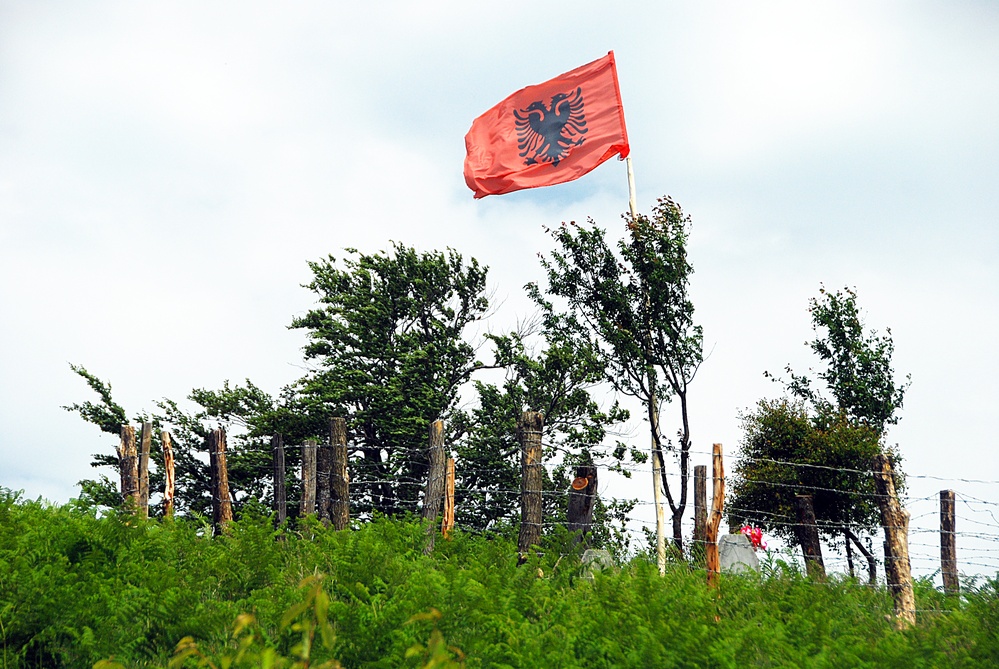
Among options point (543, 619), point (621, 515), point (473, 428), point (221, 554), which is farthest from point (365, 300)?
point (543, 619)

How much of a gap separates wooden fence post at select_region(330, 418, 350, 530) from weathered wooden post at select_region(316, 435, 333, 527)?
0.10 m

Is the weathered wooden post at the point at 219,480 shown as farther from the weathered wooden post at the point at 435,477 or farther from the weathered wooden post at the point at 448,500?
the weathered wooden post at the point at 448,500

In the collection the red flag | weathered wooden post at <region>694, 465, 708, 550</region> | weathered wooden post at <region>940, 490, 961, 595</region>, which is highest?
the red flag

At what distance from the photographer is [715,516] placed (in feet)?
35.5

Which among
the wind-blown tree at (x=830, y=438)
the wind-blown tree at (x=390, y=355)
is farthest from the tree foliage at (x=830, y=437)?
the wind-blown tree at (x=390, y=355)

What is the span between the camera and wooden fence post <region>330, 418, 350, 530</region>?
13.3m

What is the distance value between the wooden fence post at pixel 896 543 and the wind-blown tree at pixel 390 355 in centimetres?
1574

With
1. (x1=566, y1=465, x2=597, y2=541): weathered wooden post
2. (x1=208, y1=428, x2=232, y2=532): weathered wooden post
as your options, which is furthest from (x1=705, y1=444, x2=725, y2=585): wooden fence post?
(x1=208, y1=428, x2=232, y2=532): weathered wooden post

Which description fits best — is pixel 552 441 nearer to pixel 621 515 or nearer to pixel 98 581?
pixel 621 515

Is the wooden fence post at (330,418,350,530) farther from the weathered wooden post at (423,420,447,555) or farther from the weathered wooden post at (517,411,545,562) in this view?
the weathered wooden post at (517,411,545,562)

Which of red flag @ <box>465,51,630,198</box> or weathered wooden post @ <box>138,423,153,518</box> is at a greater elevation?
red flag @ <box>465,51,630,198</box>

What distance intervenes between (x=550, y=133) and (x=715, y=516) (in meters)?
10.0

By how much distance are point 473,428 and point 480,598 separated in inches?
768

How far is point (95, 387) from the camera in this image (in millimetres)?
27203
